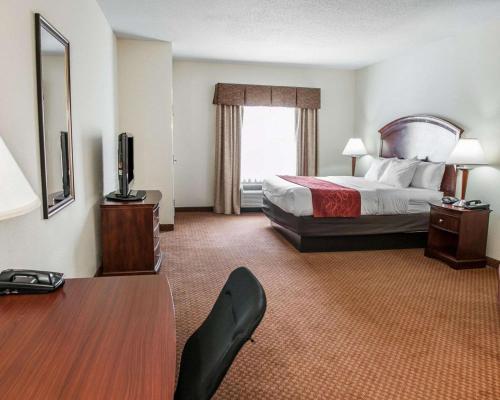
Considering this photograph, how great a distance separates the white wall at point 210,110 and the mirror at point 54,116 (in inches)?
162

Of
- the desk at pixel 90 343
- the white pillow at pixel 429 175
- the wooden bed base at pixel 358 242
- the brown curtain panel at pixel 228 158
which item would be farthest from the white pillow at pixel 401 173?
the desk at pixel 90 343

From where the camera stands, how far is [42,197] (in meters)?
2.06

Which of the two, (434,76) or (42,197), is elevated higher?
(434,76)

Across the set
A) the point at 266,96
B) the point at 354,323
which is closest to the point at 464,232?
the point at 354,323

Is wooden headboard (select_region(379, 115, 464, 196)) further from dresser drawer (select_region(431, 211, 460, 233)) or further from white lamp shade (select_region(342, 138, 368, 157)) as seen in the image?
dresser drawer (select_region(431, 211, 460, 233))

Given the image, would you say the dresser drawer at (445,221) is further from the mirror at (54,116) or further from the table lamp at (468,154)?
the mirror at (54,116)

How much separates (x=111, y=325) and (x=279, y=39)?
14.8 ft

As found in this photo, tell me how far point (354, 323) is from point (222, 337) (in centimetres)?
198

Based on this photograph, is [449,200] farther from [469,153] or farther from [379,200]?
[379,200]

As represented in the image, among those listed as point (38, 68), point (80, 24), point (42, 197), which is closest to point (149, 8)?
point (80, 24)

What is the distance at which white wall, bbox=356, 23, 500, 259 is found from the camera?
4.06 m

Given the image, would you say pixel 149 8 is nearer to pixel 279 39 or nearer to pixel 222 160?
pixel 279 39

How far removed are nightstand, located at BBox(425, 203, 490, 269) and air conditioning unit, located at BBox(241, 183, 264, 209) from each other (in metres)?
3.30

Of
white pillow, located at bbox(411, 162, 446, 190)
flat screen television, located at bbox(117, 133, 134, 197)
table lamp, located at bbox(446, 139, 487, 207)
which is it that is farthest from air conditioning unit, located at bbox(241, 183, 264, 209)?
table lamp, located at bbox(446, 139, 487, 207)
